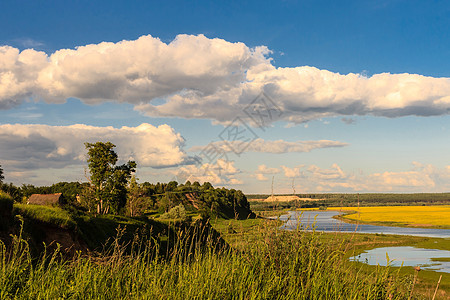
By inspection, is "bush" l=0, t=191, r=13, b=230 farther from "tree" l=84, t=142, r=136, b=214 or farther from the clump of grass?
"tree" l=84, t=142, r=136, b=214

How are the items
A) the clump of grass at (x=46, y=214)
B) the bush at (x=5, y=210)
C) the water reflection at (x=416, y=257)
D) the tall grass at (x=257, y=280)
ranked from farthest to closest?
the water reflection at (x=416, y=257) < the clump of grass at (x=46, y=214) < the bush at (x=5, y=210) < the tall grass at (x=257, y=280)

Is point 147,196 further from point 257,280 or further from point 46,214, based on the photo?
point 257,280

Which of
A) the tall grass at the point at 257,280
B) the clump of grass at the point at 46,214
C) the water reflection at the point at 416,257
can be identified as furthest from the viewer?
the water reflection at the point at 416,257

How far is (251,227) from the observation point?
7.42 m

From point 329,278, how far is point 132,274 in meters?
3.47

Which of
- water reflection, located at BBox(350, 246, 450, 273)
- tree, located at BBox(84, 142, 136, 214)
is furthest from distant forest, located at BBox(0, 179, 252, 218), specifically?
water reflection, located at BBox(350, 246, 450, 273)

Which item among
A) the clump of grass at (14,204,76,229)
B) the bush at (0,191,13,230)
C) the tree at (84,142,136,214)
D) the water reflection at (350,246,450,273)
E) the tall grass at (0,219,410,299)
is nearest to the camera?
the tall grass at (0,219,410,299)

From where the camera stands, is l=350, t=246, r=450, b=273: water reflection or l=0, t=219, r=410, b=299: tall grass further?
l=350, t=246, r=450, b=273: water reflection

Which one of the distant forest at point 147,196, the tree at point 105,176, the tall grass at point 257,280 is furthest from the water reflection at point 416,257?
the tall grass at point 257,280

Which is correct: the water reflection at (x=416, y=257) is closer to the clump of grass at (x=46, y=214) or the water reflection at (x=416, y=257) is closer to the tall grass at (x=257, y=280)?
the clump of grass at (x=46, y=214)

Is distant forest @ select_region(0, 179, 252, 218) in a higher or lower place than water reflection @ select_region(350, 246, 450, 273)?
higher

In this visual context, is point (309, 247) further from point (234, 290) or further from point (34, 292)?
point (34, 292)

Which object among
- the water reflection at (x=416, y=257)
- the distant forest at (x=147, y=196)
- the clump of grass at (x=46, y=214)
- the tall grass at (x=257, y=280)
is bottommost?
the water reflection at (x=416, y=257)

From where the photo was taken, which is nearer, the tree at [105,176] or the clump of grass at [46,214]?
the clump of grass at [46,214]
